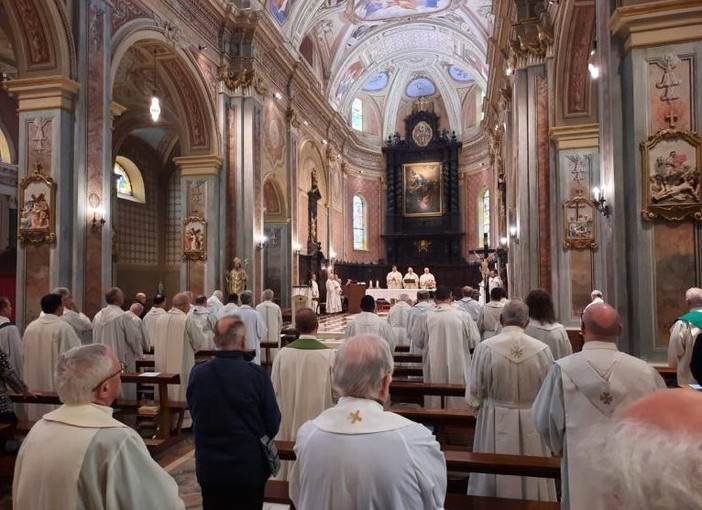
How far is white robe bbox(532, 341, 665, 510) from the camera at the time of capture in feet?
10.3

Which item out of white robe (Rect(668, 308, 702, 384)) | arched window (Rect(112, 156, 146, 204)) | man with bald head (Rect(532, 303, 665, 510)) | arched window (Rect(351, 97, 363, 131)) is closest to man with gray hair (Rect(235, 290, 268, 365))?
white robe (Rect(668, 308, 702, 384))

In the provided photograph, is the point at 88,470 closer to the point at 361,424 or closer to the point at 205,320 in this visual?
the point at 361,424

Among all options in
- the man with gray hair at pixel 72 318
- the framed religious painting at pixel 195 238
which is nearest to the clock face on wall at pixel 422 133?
the framed religious painting at pixel 195 238

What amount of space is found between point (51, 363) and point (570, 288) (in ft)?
28.9

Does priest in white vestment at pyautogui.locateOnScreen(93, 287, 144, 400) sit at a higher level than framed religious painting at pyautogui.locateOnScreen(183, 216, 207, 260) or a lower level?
lower

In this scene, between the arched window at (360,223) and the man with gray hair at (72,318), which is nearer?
the man with gray hair at (72,318)

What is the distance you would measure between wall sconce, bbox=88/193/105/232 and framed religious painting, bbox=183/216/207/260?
15.6 feet

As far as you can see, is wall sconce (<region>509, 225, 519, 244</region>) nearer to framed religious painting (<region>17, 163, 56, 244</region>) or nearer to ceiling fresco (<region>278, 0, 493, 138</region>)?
ceiling fresco (<region>278, 0, 493, 138</region>)

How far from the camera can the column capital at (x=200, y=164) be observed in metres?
15.0

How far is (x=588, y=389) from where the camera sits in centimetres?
317

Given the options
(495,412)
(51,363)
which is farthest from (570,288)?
(51,363)

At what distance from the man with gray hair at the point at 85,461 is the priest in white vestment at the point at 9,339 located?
4399 mm

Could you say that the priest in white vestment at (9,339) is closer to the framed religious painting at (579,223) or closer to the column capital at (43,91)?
the column capital at (43,91)

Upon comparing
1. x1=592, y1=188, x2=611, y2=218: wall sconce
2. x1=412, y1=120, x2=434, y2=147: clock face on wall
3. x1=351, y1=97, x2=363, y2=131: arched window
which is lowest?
x1=592, y1=188, x2=611, y2=218: wall sconce
